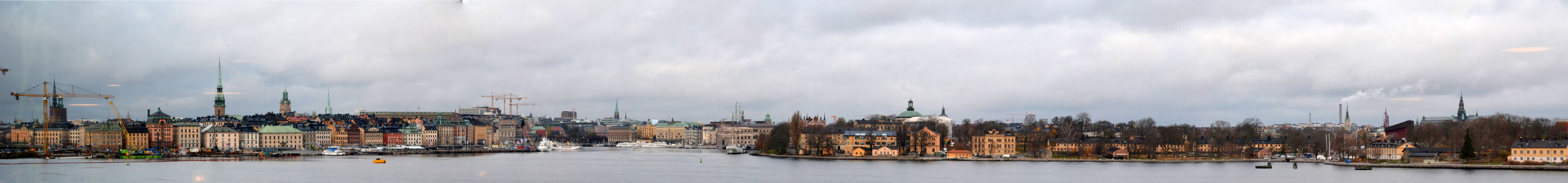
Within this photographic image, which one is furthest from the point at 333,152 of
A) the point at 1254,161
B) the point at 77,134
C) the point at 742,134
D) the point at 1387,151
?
the point at 1387,151

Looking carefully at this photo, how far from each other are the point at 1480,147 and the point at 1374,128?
6648cm

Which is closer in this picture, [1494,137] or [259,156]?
[1494,137]

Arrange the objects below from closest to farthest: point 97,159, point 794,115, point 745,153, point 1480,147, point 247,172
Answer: point 247,172 < point 1480,147 < point 97,159 < point 794,115 < point 745,153

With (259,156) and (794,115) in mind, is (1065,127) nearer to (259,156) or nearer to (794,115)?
(794,115)

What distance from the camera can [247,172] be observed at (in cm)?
4344

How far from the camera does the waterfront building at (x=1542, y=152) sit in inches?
1759

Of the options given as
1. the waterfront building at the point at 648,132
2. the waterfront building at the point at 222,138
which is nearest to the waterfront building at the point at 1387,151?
the waterfront building at the point at 222,138

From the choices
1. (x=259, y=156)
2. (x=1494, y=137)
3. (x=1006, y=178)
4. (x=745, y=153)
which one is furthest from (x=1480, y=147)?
(x=259, y=156)

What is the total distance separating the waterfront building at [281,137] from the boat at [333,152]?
757 cm

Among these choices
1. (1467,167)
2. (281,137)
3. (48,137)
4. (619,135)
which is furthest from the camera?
(619,135)

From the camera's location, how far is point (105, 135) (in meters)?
72.7

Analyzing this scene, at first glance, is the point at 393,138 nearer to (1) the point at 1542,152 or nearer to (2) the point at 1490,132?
(2) the point at 1490,132

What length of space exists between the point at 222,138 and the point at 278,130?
5586 mm

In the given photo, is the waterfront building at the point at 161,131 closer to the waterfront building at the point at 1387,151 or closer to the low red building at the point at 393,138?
the low red building at the point at 393,138
